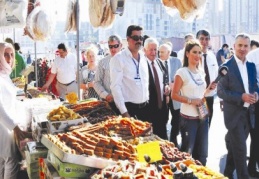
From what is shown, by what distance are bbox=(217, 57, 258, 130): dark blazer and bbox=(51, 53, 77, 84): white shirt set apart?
3.57 metres

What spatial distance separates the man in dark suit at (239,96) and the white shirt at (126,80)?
0.80m

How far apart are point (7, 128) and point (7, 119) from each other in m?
0.14

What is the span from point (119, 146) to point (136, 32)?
A: 5.14 feet

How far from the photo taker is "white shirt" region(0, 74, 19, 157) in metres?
3.18

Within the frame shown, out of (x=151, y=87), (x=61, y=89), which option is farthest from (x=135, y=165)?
(x=61, y=89)

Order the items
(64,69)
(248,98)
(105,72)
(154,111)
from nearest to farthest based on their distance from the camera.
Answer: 1. (248,98)
2. (105,72)
3. (154,111)
4. (64,69)

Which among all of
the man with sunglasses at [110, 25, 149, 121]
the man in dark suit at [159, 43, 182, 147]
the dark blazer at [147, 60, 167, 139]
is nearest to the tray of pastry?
the man with sunglasses at [110, 25, 149, 121]

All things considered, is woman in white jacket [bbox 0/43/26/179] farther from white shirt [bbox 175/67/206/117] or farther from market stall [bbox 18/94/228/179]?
white shirt [bbox 175/67/206/117]

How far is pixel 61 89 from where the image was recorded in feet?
22.2

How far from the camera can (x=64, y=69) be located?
658 centimetres

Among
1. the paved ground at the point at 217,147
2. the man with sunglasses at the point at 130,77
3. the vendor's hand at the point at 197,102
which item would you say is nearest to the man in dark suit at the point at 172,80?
the paved ground at the point at 217,147

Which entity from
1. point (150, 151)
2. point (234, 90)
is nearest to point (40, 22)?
point (234, 90)

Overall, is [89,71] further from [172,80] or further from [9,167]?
[9,167]

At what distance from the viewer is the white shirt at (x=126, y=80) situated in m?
3.59
